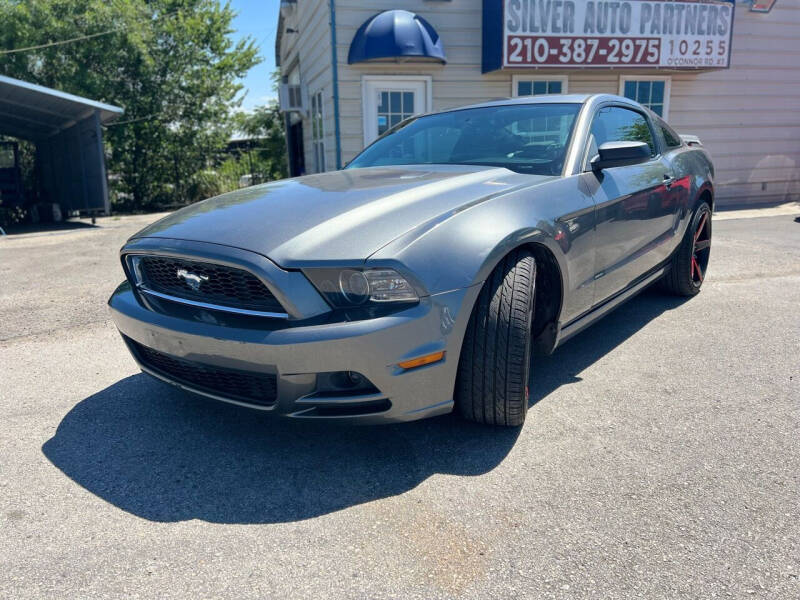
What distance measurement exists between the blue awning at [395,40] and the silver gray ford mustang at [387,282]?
242 inches

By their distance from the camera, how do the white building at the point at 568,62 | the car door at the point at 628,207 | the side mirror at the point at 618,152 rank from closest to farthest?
the side mirror at the point at 618,152 < the car door at the point at 628,207 < the white building at the point at 568,62

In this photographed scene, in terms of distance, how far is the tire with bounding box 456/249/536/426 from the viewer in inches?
97.2

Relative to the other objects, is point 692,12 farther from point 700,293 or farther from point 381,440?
point 381,440

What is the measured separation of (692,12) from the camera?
10.2 meters

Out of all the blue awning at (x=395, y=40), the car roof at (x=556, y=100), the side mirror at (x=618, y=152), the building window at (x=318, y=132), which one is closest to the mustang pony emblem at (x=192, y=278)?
the side mirror at (x=618, y=152)

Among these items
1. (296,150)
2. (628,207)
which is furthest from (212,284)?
(296,150)

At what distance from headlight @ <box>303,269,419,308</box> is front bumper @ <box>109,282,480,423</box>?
8cm

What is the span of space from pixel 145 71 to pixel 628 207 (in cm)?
1553

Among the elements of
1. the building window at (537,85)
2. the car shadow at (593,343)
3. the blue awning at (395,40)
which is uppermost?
the blue awning at (395,40)

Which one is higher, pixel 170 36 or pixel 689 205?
pixel 170 36

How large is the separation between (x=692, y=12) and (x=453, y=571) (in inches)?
440

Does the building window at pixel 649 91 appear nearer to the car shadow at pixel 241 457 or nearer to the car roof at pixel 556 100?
the car roof at pixel 556 100

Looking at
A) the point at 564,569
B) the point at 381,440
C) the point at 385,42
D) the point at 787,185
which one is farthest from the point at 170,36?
the point at 564,569

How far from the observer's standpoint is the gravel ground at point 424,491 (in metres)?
1.86
